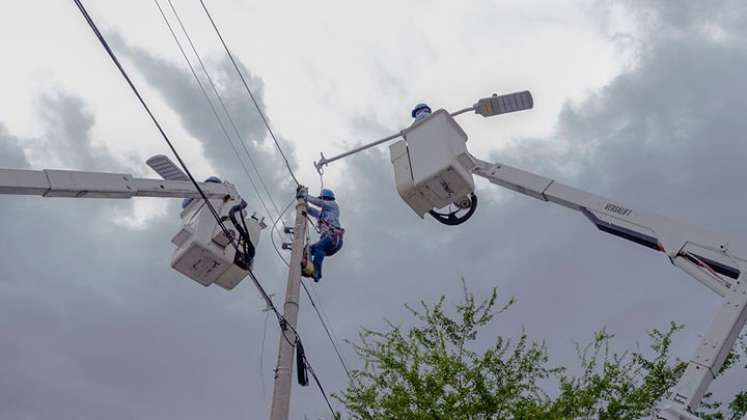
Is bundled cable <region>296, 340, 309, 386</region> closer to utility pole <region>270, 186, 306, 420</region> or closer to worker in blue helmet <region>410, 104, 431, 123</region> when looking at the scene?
utility pole <region>270, 186, 306, 420</region>

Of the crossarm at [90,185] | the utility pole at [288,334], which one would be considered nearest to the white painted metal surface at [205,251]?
the crossarm at [90,185]

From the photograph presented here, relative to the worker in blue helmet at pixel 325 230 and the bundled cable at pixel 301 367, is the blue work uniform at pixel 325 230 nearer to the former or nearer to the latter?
the worker in blue helmet at pixel 325 230

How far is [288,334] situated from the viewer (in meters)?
8.47

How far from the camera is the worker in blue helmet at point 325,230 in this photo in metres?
10.8

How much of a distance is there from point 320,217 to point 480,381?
12.0 feet

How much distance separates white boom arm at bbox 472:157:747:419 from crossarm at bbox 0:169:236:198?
383 centimetres

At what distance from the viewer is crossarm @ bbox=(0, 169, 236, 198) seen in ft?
24.4

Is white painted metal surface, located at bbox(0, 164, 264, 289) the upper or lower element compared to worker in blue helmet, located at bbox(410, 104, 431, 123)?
lower

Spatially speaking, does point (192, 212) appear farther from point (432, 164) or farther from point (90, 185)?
point (432, 164)

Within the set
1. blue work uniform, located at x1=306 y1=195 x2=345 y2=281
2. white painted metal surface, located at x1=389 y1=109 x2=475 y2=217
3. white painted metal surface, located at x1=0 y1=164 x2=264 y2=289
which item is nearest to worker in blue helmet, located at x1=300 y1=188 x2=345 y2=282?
blue work uniform, located at x1=306 y1=195 x2=345 y2=281

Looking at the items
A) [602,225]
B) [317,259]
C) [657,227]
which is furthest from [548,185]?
[317,259]

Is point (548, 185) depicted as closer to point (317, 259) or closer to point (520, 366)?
point (317, 259)

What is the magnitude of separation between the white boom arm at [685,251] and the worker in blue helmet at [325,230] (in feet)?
9.43

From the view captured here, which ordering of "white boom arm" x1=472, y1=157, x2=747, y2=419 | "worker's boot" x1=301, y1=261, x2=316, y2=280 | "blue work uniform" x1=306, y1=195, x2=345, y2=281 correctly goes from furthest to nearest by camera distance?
"blue work uniform" x1=306, y1=195, x2=345, y2=281, "worker's boot" x1=301, y1=261, x2=316, y2=280, "white boom arm" x1=472, y1=157, x2=747, y2=419
